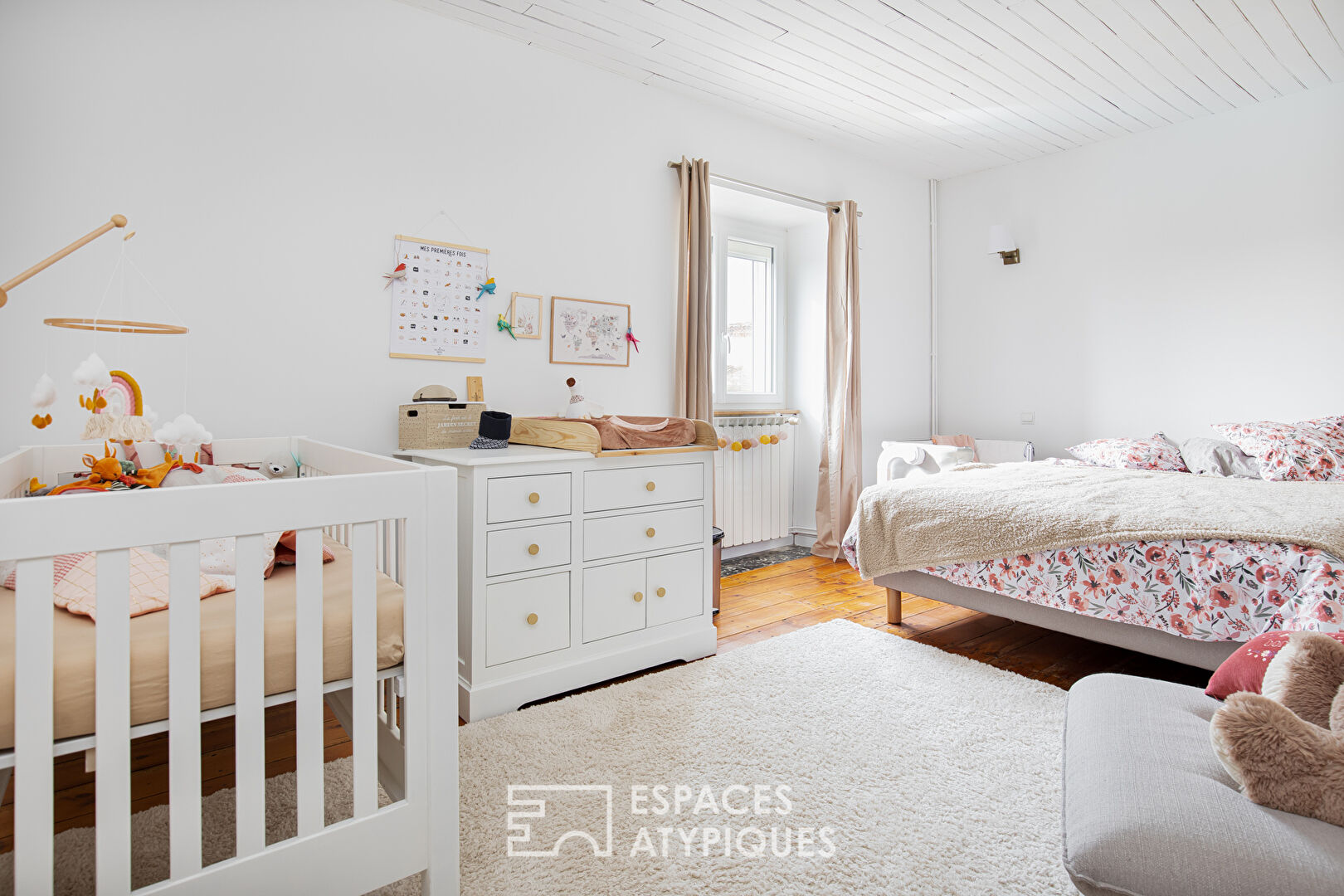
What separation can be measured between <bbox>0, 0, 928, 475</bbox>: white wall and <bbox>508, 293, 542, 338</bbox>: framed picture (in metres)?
0.04

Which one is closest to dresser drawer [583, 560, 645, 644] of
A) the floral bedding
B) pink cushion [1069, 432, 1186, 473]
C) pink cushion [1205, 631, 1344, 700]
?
the floral bedding

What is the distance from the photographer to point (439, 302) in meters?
2.64

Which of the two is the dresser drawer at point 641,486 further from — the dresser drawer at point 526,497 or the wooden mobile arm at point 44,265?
the wooden mobile arm at point 44,265

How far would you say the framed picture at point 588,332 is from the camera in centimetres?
298

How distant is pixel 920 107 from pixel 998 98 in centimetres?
37

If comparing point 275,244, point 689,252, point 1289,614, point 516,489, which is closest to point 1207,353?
point 1289,614

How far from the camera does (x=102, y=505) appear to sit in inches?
37.8

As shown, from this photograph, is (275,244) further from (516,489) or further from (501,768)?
(501,768)

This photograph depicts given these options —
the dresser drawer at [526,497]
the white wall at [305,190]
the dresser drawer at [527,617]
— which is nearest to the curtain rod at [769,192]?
the white wall at [305,190]

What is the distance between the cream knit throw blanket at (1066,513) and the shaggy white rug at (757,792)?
482 mm

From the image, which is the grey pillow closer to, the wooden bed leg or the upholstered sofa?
the wooden bed leg

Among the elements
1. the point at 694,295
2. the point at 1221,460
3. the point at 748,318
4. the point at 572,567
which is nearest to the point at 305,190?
the point at 572,567

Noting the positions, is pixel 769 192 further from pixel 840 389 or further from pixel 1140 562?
pixel 1140 562

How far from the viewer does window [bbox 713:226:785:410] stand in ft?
13.4
